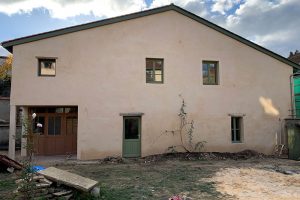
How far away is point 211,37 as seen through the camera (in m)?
15.6

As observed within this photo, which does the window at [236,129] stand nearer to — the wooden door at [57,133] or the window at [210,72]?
the window at [210,72]

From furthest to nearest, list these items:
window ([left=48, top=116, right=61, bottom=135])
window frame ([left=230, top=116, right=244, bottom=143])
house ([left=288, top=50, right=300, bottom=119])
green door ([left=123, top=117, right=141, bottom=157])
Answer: house ([left=288, top=50, right=300, bottom=119]) < window frame ([left=230, top=116, right=244, bottom=143]) < window ([left=48, top=116, right=61, bottom=135]) < green door ([left=123, top=117, right=141, bottom=157])

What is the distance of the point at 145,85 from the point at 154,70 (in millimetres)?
1046

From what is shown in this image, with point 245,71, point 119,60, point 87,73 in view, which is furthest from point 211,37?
point 87,73

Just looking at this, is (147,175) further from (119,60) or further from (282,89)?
(282,89)

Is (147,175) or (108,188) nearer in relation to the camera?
(108,188)

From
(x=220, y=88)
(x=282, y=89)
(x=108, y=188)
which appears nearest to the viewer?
(x=108, y=188)

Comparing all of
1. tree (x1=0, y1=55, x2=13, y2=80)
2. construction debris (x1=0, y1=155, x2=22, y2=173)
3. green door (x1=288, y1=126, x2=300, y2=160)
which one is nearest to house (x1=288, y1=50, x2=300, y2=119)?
green door (x1=288, y1=126, x2=300, y2=160)

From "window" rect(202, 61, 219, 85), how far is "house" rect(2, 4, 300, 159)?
58mm

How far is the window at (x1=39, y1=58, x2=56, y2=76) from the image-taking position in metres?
13.6

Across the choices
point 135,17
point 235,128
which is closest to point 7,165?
point 135,17

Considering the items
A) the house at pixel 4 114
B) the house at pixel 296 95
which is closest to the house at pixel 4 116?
the house at pixel 4 114

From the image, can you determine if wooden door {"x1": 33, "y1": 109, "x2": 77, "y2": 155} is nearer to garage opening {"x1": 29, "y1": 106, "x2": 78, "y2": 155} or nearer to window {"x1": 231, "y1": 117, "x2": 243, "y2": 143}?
garage opening {"x1": 29, "y1": 106, "x2": 78, "y2": 155}

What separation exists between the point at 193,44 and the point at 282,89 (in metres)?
6.43
